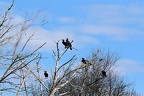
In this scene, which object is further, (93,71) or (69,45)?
(93,71)

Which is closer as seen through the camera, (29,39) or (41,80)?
(29,39)

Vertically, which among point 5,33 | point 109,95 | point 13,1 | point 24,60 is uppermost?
point 109,95

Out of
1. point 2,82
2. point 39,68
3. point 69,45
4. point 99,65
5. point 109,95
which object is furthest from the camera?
point 109,95

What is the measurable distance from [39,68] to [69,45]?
4.11 ft

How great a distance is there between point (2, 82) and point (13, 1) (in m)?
2.18

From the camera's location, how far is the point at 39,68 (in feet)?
34.5

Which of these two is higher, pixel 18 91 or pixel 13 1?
pixel 13 1

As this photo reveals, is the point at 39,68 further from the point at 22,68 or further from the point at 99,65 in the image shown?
the point at 99,65

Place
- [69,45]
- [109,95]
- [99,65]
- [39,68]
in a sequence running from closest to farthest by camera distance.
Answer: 1. [69,45]
2. [39,68]
3. [99,65]
4. [109,95]

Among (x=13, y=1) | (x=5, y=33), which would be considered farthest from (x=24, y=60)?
(x=13, y=1)

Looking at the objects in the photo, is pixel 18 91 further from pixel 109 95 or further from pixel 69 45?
pixel 109 95

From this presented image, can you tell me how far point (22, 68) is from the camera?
372 inches

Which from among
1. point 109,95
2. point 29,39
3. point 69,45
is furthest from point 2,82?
point 109,95

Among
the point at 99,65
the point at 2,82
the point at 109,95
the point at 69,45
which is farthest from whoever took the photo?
the point at 109,95
